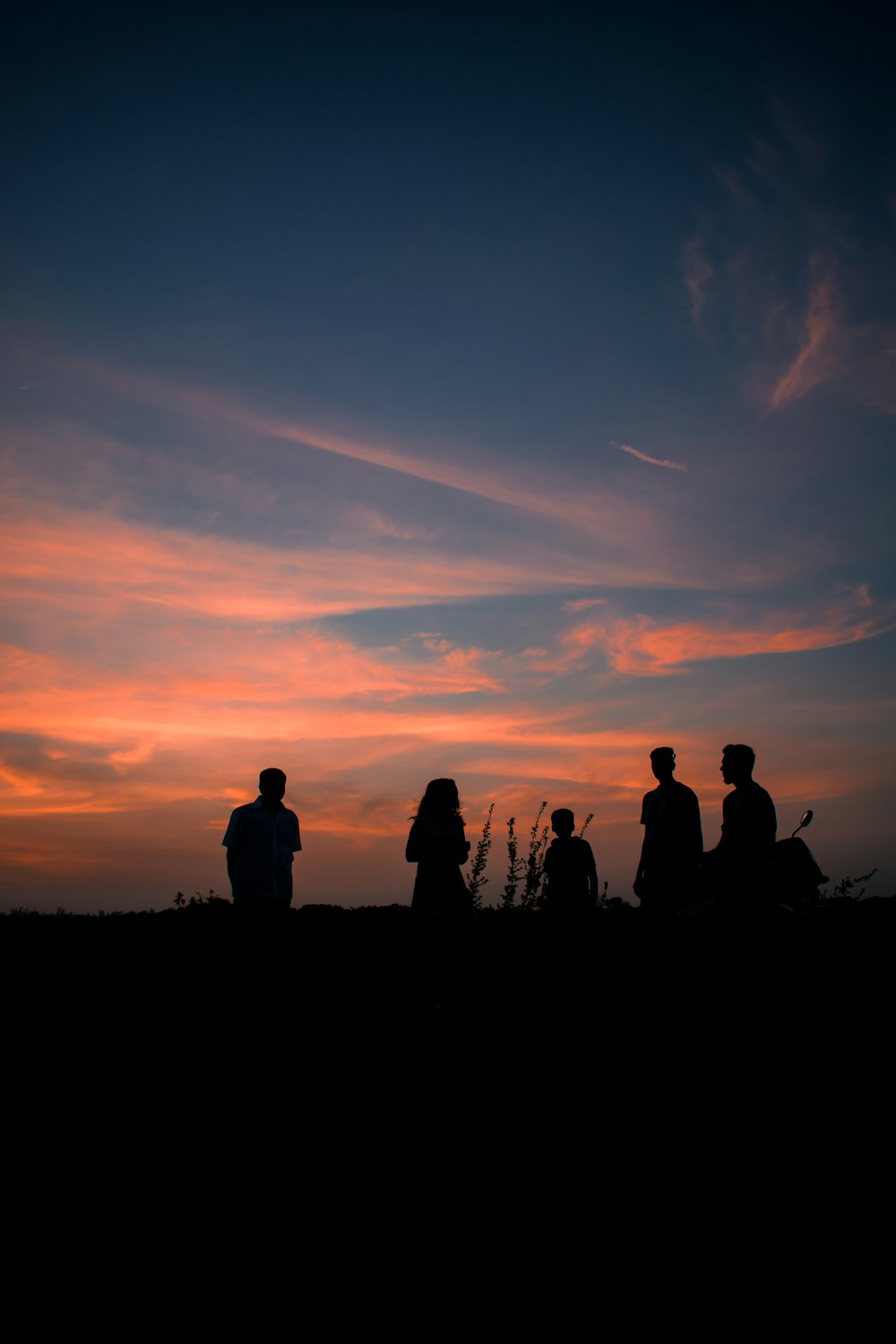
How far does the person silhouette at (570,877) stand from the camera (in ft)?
28.0

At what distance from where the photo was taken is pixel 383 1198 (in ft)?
Result: 13.0

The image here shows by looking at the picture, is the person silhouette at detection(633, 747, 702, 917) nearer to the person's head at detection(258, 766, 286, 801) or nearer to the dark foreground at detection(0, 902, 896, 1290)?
the dark foreground at detection(0, 902, 896, 1290)

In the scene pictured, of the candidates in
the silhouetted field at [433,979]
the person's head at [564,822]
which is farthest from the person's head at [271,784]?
the person's head at [564,822]

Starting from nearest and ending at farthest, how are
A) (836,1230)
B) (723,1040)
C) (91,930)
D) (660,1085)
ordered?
(836,1230) < (660,1085) < (723,1040) < (91,930)

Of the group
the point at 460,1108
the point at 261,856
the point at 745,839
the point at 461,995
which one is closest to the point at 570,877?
the point at 461,995

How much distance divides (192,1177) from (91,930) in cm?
974

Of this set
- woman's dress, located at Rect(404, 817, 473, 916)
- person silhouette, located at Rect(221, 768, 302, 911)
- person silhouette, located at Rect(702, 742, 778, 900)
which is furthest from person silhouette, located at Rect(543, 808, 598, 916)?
person silhouette, located at Rect(221, 768, 302, 911)

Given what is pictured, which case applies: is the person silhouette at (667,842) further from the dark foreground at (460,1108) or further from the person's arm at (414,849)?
the person's arm at (414,849)

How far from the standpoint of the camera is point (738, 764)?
713 cm

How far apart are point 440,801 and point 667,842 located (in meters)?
2.15

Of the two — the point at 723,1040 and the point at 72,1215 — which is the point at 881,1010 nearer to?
the point at 723,1040

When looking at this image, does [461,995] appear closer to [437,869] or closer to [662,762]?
[437,869]

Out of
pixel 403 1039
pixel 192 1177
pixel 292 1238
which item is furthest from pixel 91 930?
pixel 292 1238

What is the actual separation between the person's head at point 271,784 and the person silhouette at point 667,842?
3.43m
